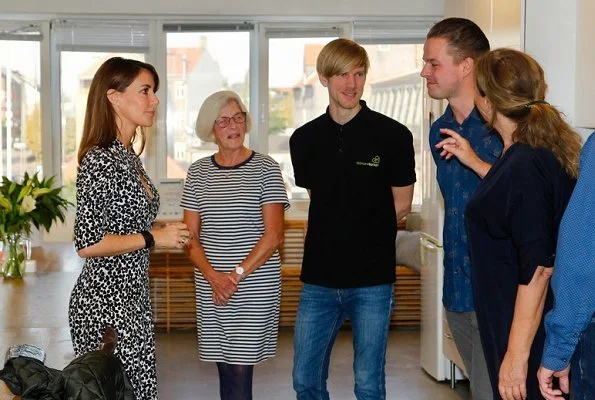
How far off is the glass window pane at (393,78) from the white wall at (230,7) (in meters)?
0.48

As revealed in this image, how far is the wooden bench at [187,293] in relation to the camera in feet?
25.9

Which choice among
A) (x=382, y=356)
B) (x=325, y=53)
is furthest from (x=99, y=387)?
(x=325, y=53)

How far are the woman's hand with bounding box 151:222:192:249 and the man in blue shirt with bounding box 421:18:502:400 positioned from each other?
885mm

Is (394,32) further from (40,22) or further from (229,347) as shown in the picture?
(229,347)

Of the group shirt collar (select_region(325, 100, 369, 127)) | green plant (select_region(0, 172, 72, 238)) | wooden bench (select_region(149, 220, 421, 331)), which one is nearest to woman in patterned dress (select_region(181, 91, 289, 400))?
shirt collar (select_region(325, 100, 369, 127))

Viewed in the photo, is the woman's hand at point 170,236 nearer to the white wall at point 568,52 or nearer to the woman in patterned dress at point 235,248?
A: the woman in patterned dress at point 235,248

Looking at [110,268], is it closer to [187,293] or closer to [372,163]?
[372,163]

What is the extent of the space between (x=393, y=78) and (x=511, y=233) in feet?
30.5

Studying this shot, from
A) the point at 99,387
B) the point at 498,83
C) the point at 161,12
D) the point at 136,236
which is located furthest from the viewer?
the point at 161,12

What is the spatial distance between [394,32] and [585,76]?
8605 millimetres

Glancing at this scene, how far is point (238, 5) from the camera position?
37.4ft

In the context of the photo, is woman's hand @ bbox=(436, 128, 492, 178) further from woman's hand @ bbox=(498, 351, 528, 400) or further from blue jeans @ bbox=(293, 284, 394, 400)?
blue jeans @ bbox=(293, 284, 394, 400)

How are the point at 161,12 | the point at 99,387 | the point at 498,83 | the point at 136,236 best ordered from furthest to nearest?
1. the point at 161,12
2. the point at 136,236
3. the point at 498,83
4. the point at 99,387

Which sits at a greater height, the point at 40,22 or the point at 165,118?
the point at 40,22
